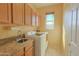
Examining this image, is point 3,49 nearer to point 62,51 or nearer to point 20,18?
point 20,18

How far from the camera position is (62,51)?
5.01 feet

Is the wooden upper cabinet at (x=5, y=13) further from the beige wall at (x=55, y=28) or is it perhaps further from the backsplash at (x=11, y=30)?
the beige wall at (x=55, y=28)

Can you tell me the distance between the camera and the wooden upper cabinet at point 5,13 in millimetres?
1457

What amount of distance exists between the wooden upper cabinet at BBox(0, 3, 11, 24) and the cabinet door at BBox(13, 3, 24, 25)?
0.07m

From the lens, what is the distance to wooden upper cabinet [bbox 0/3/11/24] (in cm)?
146

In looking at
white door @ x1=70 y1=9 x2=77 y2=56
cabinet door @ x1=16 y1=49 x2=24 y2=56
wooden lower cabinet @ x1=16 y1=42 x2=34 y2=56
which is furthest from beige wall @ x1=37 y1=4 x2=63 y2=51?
cabinet door @ x1=16 y1=49 x2=24 y2=56

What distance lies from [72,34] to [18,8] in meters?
0.75

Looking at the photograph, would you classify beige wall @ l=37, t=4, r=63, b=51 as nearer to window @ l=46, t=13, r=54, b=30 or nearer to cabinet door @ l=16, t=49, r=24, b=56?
window @ l=46, t=13, r=54, b=30

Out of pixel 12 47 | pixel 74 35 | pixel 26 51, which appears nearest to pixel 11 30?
pixel 12 47

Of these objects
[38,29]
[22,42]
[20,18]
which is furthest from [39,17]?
[22,42]

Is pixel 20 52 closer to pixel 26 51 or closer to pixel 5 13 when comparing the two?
pixel 26 51

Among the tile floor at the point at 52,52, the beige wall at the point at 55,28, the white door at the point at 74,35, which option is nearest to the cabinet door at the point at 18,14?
the beige wall at the point at 55,28

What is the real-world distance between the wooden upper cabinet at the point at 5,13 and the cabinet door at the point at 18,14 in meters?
0.07

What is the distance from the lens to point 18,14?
1604 millimetres
